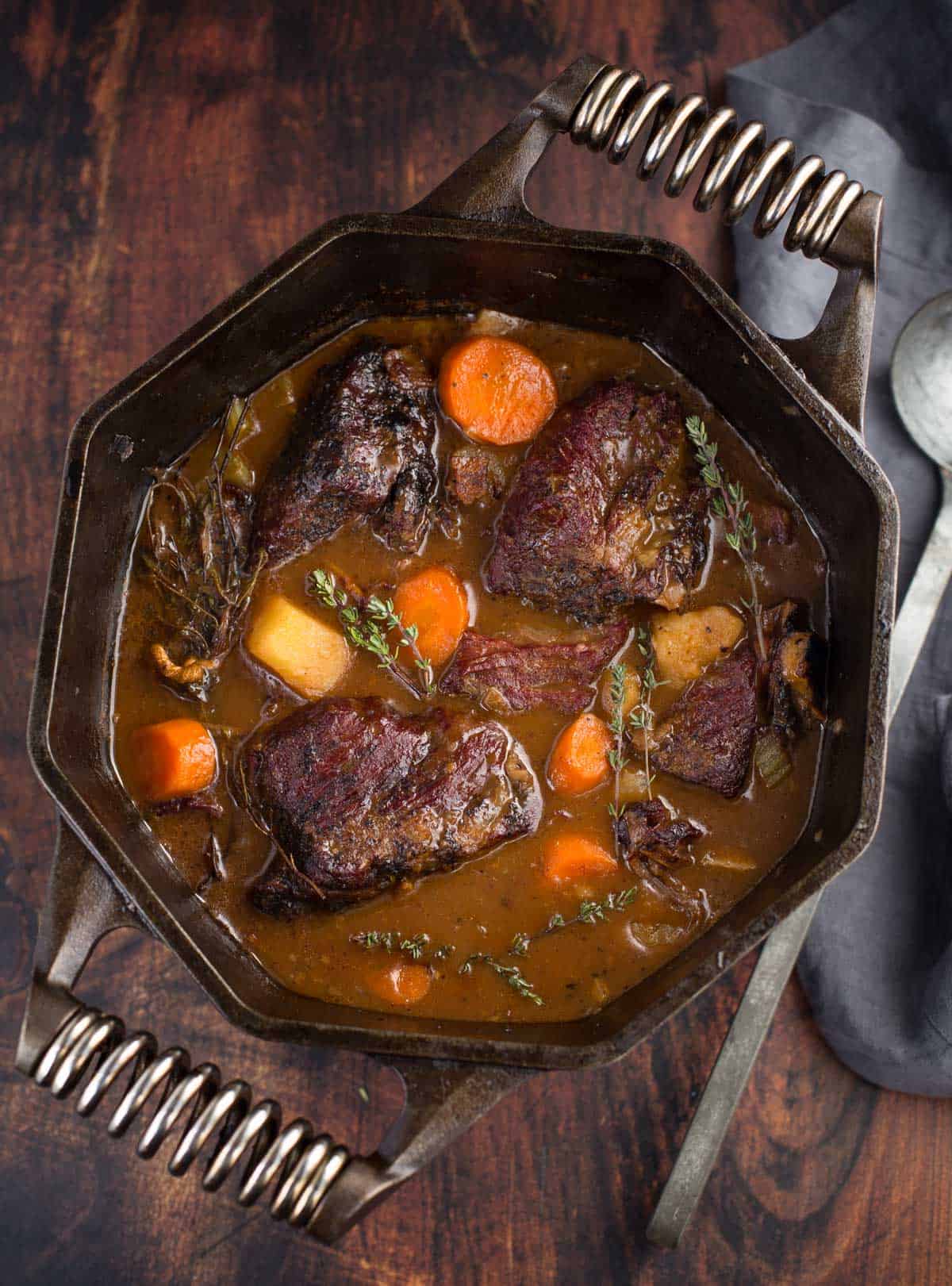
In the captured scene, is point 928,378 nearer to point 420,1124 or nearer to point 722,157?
point 722,157

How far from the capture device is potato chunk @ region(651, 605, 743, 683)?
2.38m

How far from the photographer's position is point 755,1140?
8.73ft

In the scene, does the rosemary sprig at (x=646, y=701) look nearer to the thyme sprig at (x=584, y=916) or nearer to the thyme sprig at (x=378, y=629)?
the thyme sprig at (x=584, y=916)

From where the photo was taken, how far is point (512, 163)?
218 centimetres

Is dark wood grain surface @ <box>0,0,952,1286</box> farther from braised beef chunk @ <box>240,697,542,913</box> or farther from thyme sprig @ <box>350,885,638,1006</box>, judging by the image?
braised beef chunk @ <box>240,697,542,913</box>

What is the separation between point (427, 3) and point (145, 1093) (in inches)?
107

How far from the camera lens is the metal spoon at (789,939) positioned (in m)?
2.53

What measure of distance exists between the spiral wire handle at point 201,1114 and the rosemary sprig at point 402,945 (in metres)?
0.40

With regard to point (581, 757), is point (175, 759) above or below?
below

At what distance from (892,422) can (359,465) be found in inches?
56.1

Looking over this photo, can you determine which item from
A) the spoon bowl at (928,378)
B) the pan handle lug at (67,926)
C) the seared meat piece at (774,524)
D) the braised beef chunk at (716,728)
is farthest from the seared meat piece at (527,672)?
the spoon bowl at (928,378)

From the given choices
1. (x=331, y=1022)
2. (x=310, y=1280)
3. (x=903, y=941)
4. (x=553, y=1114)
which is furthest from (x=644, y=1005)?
(x=310, y=1280)

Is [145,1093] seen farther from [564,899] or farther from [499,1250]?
[499,1250]

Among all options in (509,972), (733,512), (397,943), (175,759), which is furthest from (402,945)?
(733,512)
